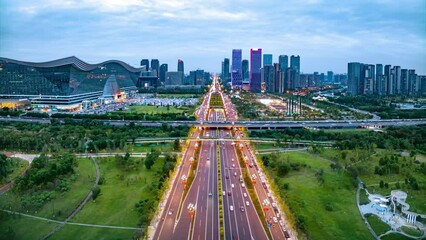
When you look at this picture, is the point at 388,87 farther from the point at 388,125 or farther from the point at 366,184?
the point at 366,184

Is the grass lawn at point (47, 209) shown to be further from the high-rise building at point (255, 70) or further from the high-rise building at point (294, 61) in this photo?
the high-rise building at point (294, 61)

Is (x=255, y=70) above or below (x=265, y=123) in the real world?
above

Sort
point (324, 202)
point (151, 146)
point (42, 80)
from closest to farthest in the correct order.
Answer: point (324, 202)
point (151, 146)
point (42, 80)

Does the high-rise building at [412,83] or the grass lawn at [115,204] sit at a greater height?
the high-rise building at [412,83]

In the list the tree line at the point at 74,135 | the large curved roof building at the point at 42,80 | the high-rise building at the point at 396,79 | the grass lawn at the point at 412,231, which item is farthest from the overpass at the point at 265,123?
the high-rise building at the point at 396,79

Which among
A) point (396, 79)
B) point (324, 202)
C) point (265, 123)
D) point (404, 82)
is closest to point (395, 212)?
point (324, 202)

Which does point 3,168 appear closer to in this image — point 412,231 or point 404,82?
point 412,231
